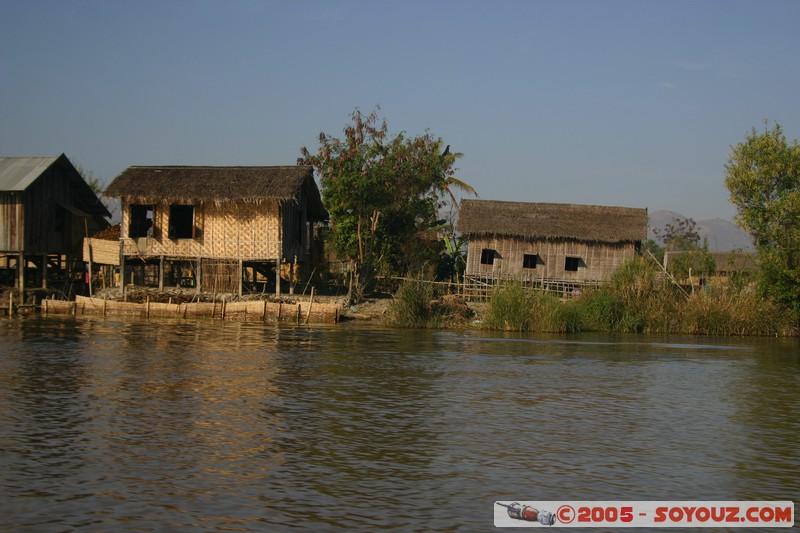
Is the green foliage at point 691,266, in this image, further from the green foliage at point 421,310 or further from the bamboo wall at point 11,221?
the bamboo wall at point 11,221

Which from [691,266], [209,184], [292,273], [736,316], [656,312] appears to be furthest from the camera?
[691,266]

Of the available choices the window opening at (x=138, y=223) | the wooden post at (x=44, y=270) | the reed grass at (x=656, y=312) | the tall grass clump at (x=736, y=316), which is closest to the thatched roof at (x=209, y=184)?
the window opening at (x=138, y=223)

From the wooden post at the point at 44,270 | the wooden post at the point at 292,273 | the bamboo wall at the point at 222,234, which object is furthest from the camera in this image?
the wooden post at the point at 44,270

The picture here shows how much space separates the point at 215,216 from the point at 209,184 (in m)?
1.23

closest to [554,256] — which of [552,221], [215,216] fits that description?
[552,221]

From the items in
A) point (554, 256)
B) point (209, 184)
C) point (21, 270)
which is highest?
point (209, 184)

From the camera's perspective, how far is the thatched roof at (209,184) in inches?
1163

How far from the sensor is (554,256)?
35438mm

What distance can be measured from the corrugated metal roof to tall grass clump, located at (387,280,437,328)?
13.8 metres

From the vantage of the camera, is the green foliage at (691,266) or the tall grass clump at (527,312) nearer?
the tall grass clump at (527,312)

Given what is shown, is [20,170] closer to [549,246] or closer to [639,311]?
[549,246]

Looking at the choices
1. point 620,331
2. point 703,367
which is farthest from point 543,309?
point 703,367

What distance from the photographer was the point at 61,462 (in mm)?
9516

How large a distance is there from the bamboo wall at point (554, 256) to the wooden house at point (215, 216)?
27.9 ft
